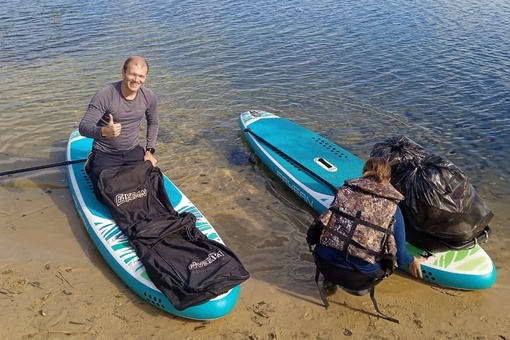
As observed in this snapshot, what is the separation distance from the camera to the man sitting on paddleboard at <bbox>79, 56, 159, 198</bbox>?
4809 mm

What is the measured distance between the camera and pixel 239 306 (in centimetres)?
433

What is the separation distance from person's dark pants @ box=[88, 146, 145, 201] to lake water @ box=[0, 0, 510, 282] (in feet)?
3.71

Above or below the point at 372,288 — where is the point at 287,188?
below

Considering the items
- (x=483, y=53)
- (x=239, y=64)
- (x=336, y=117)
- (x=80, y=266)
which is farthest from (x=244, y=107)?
(x=483, y=53)

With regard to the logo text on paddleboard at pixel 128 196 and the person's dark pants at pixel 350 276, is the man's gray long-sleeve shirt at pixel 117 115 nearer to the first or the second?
the logo text on paddleboard at pixel 128 196

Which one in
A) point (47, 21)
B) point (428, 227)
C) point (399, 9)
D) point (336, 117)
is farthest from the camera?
point (399, 9)

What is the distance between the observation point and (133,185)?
5.14 metres

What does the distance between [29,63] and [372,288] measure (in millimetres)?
10234

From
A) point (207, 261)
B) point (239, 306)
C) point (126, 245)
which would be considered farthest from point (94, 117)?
point (239, 306)

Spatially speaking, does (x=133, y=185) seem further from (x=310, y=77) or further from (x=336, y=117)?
(x=310, y=77)

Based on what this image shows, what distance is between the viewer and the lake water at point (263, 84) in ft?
20.8

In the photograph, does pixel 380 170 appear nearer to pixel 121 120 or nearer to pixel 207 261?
pixel 207 261

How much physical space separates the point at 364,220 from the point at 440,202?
0.89 meters

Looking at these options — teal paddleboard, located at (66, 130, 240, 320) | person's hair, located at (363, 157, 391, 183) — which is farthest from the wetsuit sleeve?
teal paddleboard, located at (66, 130, 240, 320)
